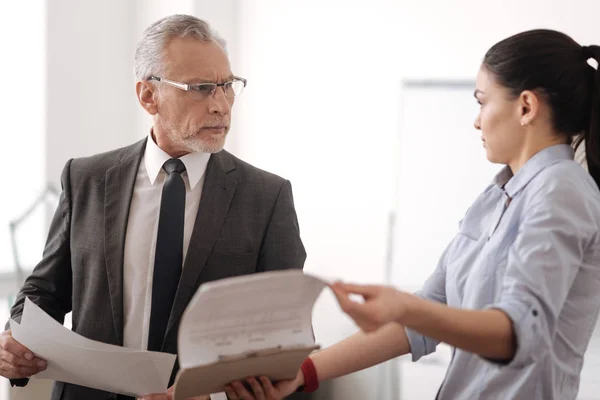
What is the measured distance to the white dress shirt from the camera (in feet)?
6.32

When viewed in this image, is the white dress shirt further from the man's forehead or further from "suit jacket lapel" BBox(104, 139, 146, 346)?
the man's forehead

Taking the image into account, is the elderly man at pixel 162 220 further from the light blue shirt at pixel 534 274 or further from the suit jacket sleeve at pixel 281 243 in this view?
the light blue shirt at pixel 534 274

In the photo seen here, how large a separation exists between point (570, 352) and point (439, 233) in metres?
1.74

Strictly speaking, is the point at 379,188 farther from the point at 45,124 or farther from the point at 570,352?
the point at 570,352

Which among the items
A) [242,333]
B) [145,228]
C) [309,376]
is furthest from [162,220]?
[242,333]

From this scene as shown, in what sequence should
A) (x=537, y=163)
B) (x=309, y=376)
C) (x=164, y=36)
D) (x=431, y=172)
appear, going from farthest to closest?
1. (x=431, y=172)
2. (x=164, y=36)
3. (x=309, y=376)
4. (x=537, y=163)

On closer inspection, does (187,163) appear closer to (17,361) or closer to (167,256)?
(167,256)

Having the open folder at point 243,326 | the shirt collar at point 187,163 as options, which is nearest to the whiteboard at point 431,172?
the shirt collar at point 187,163

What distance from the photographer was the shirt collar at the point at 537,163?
1.47m

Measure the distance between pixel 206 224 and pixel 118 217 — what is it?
0.23 meters

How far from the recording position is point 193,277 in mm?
1911

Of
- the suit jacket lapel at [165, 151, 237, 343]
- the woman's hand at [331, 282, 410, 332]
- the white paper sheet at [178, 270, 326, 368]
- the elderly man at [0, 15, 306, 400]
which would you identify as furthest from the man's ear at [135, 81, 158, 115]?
the woman's hand at [331, 282, 410, 332]

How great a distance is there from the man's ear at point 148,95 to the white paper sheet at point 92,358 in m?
0.66

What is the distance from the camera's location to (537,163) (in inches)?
58.2
